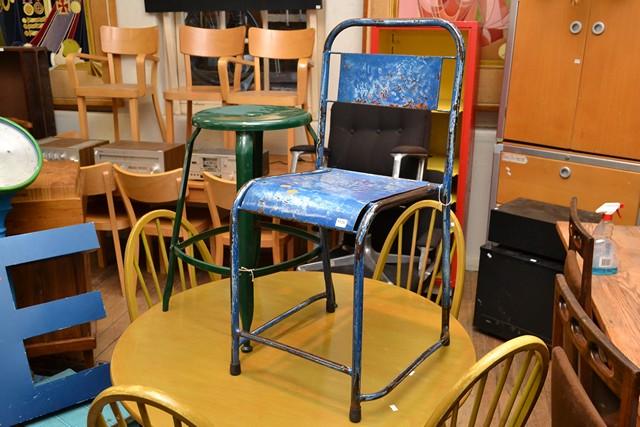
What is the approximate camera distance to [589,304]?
148 centimetres

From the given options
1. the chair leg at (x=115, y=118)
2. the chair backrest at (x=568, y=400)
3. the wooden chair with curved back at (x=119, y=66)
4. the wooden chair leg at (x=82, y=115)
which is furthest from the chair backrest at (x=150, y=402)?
the chair leg at (x=115, y=118)

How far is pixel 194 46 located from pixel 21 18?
1.54 meters

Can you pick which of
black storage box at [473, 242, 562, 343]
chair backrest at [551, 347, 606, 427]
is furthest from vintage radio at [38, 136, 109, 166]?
chair backrest at [551, 347, 606, 427]

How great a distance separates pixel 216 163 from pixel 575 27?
1.91m

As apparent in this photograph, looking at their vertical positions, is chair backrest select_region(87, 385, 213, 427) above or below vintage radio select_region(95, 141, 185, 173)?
above

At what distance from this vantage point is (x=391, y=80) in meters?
1.39

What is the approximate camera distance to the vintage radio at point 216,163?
10.5 feet

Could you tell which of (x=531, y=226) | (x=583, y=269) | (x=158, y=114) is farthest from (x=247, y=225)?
(x=158, y=114)

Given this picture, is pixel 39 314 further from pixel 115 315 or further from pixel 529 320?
pixel 529 320

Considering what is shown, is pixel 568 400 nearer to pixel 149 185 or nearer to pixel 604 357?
A: pixel 604 357

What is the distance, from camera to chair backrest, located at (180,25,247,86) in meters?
3.60

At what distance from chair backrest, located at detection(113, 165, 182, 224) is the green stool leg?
1.63 meters

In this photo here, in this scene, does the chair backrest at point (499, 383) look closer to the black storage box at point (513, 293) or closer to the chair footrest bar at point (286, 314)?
the chair footrest bar at point (286, 314)

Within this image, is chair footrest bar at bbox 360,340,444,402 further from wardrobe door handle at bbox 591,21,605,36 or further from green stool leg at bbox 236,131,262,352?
wardrobe door handle at bbox 591,21,605,36
